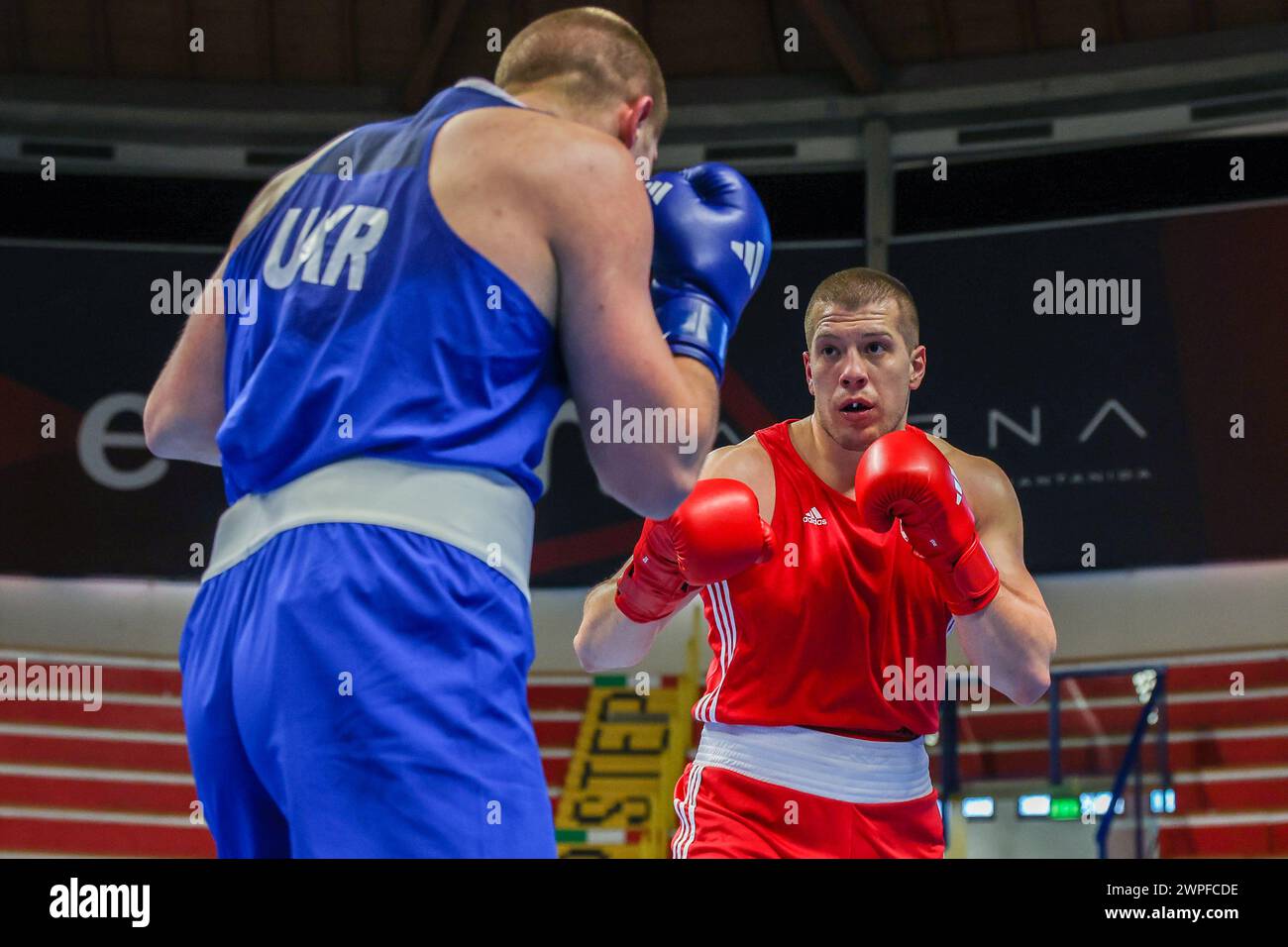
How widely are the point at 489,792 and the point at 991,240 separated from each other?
8402mm

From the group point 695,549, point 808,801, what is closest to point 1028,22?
point 695,549

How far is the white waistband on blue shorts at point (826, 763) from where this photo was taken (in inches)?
116

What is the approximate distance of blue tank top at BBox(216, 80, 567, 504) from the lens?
180 centimetres

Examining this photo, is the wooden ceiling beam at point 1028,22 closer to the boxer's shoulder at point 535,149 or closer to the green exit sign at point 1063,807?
the green exit sign at point 1063,807

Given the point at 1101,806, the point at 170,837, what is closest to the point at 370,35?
the point at 170,837

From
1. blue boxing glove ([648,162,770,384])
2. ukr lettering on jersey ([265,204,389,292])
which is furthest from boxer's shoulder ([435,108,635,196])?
blue boxing glove ([648,162,770,384])

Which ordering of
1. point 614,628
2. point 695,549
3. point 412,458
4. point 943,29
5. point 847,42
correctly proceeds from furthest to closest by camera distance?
point 943,29 < point 847,42 < point 614,628 < point 695,549 < point 412,458

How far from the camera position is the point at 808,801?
2938mm

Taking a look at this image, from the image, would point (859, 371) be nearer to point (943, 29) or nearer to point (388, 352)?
point (388, 352)

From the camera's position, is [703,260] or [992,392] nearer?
[703,260]

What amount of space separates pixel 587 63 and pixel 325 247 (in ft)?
1.61

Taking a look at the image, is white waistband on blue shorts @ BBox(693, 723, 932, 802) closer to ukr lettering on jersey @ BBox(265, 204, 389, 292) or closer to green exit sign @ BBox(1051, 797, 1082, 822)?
ukr lettering on jersey @ BBox(265, 204, 389, 292)

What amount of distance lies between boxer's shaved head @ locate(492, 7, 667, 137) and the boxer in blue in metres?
0.11
